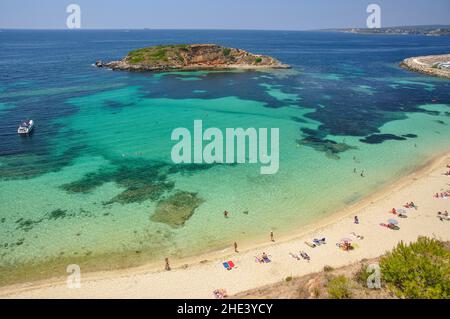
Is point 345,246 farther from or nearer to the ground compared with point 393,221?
nearer to the ground

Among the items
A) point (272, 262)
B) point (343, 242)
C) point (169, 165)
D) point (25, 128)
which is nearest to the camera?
point (272, 262)

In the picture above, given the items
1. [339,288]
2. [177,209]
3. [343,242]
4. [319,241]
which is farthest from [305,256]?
[177,209]

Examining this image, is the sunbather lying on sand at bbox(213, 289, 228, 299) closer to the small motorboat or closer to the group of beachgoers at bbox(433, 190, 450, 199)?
the group of beachgoers at bbox(433, 190, 450, 199)

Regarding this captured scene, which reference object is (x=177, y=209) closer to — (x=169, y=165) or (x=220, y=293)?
(x=169, y=165)

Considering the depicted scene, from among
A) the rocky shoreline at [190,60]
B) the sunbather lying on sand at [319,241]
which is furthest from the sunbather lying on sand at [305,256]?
the rocky shoreline at [190,60]

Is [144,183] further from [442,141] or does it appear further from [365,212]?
[442,141]
